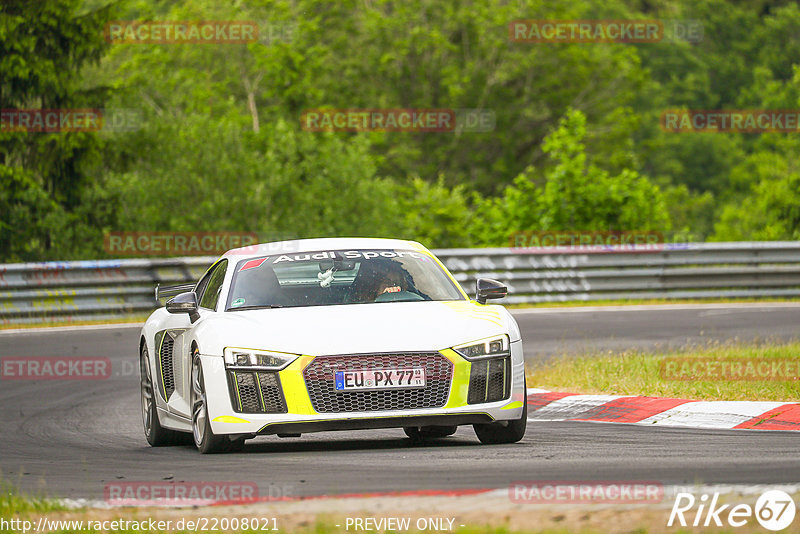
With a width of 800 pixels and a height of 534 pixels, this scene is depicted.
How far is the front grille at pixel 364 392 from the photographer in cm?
833

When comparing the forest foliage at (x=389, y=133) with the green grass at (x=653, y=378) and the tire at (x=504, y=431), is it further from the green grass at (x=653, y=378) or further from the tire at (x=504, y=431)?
the tire at (x=504, y=431)

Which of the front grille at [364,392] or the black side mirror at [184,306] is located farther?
the black side mirror at [184,306]

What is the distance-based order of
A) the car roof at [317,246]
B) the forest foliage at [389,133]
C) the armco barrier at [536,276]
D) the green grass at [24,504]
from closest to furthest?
1. the green grass at [24,504]
2. the car roof at [317,246]
3. the armco barrier at [536,276]
4. the forest foliage at [389,133]

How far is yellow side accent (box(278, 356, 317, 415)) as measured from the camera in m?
8.30

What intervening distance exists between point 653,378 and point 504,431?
142 inches

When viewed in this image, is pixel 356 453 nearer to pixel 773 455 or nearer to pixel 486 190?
pixel 773 455

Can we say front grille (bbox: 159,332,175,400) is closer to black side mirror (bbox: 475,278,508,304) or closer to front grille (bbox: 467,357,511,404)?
black side mirror (bbox: 475,278,508,304)

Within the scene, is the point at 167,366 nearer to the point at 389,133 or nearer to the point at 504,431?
the point at 504,431

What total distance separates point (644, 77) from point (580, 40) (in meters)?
6.15

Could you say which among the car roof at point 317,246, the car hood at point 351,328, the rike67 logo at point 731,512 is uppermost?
the car roof at point 317,246

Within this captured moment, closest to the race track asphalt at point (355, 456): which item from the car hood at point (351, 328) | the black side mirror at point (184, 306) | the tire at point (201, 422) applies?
the tire at point (201, 422)

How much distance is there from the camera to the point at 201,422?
8734 millimetres

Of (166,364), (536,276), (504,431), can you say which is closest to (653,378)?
(504,431)

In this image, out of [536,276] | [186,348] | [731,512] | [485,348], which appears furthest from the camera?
[536,276]
